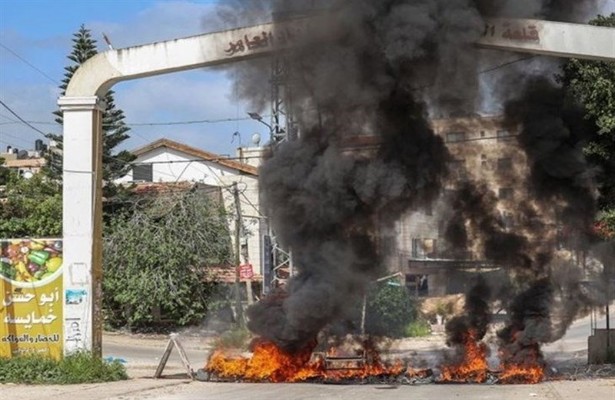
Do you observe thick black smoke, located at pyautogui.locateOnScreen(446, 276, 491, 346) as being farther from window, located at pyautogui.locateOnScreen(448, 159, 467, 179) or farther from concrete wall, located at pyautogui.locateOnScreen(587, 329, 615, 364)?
concrete wall, located at pyautogui.locateOnScreen(587, 329, 615, 364)

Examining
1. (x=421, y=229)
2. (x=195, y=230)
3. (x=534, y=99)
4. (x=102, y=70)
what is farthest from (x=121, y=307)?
(x=534, y=99)

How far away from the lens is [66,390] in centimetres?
1614

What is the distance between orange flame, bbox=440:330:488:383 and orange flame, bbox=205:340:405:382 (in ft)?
3.14

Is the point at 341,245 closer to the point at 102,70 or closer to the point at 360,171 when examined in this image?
the point at 360,171

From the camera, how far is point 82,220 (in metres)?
18.6

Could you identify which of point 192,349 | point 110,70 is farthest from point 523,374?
point 192,349

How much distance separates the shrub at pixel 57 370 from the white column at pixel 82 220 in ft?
1.51

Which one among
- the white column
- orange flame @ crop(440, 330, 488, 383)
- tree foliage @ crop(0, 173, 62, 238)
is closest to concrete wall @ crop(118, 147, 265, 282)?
tree foliage @ crop(0, 173, 62, 238)

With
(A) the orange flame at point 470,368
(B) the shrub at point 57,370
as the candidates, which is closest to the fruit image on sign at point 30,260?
(B) the shrub at point 57,370

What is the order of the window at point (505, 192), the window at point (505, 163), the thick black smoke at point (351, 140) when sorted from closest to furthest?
the thick black smoke at point (351, 140) < the window at point (505, 163) < the window at point (505, 192)

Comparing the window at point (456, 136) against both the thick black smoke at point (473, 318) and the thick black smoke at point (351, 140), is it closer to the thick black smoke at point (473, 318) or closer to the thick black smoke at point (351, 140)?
the thick black smoke at point (351, 140)

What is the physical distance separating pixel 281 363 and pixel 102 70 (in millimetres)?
7510

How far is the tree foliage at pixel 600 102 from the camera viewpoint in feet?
60.2

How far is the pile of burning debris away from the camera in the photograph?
17.5m
